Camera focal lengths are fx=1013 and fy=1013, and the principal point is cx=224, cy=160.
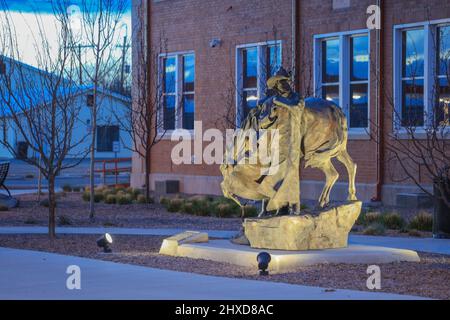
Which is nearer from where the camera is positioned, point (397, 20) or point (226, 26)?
point (397, 20)

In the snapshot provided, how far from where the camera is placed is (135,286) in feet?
36.9

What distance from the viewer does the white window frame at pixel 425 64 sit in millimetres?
22469

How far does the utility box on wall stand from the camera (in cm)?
2917

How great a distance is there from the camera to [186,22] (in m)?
29.9

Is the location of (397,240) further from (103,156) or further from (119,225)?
(103,156)

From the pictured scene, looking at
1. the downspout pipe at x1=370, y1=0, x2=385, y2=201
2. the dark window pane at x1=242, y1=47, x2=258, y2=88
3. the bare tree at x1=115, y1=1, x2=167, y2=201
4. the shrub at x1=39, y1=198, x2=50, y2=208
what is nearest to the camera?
the downspout pipe at x1=370, y1=0, x2=385, y2=201

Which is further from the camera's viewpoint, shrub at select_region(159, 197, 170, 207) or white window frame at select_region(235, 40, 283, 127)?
white window frame at select_region(235, 40, 283, 127)

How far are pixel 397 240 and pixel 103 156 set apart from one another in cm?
4874

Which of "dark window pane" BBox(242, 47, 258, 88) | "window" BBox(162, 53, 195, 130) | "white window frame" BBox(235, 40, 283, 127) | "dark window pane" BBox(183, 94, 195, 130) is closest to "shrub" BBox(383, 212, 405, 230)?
"white window frame" BBox(235, 40, 283, 127)

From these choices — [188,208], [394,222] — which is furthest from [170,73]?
[394,222]

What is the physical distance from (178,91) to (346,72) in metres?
6.74

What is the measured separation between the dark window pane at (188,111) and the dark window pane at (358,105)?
6.44 metres

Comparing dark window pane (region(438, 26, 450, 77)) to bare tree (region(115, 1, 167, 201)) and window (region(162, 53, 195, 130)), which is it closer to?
bare tree (region(115, 1, 167, 201))
